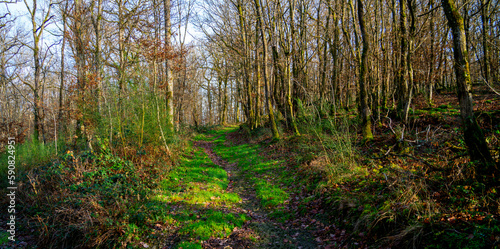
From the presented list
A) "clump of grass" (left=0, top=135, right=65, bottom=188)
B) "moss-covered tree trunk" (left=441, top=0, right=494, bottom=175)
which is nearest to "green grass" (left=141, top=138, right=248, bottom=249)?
"clump of grass" (left=0, top=135, right=65, bottom=188)

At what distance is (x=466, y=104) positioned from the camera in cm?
377

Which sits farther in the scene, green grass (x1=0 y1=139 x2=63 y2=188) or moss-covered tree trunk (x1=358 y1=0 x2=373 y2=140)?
moss-covered tree trunk (x1=358 y1=0 x2=373 y2=140)

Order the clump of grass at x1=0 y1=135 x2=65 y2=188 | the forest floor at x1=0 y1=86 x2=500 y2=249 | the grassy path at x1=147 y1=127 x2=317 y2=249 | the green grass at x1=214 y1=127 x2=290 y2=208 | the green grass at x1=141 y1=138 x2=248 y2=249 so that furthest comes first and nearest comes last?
1. the clump of grass at x1=0 y1=135 x2=65 y2=188
2. the green grass at x1=214 y1=127 x2=290 y2=208
3. the green grass at x1=141 y1=138 x2=248 y2=249
4. the grassy path at x1=147 y1=127 x2=317 y2=249
5. the forest floor at x1=0 y1=86 x2=500 y2=249

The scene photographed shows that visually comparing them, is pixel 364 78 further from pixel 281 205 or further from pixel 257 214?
pixel 257 214

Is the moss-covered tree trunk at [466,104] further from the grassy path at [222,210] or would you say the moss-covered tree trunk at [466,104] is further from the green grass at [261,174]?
the green grass at [261,174]

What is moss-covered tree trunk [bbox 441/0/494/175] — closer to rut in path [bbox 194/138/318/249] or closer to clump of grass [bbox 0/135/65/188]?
rut in path [bbox 194/138/318/249]

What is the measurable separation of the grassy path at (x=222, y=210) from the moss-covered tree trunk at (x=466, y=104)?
306 centimetres

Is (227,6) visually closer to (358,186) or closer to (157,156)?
(157,156)

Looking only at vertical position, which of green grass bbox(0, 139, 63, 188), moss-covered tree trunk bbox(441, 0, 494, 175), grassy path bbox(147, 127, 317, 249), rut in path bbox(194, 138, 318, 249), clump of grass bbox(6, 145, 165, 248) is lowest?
rut in path bbox(194, 138, 318, 249)

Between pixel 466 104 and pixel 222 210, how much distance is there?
5293 mm

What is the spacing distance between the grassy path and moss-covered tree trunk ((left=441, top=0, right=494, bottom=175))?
306 cm

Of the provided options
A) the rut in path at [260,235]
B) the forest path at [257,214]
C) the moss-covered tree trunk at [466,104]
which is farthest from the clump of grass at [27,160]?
the moss-covered tree trunk at [466,104]

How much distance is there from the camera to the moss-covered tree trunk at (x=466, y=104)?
3.59 meters

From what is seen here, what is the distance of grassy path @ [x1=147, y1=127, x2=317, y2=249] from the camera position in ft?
14.5
